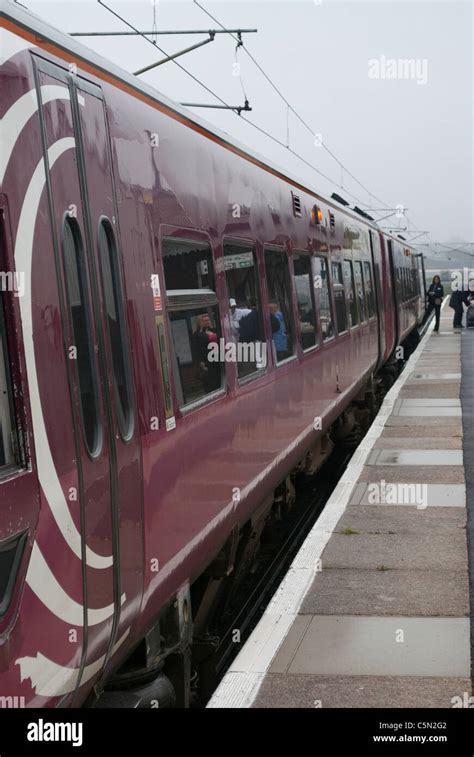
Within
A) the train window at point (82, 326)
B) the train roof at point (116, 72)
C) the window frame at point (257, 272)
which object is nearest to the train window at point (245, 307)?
the window frame at point (257, 272)

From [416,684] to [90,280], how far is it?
8.20 ft

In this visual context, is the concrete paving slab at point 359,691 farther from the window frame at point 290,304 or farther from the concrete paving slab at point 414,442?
the concrete paving slab at point 414,442

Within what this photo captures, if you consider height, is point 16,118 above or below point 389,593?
above

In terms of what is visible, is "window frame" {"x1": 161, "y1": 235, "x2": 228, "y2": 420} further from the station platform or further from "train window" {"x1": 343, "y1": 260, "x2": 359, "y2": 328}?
"train window" {"x1": 343, "y1": 260, "x2": 359, "y2": 328}

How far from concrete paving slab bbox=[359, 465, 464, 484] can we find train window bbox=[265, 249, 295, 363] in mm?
2216

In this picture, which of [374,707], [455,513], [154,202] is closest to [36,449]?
[154,202]

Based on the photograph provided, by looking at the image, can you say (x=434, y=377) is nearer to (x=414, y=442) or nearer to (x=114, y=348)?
(x=414, y=442)

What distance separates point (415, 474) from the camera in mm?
10219

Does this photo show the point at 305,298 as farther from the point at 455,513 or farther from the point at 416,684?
the point at 416,684

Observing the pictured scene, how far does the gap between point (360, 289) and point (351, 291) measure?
4.08 feet

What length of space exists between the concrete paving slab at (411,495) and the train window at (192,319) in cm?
340

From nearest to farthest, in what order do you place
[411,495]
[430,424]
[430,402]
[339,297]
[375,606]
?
[375,606] < [411,495] < [339,297] < [430,424] < [430,402]

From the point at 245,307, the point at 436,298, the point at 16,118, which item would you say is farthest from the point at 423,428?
the point at 436,298

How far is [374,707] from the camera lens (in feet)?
15.4
